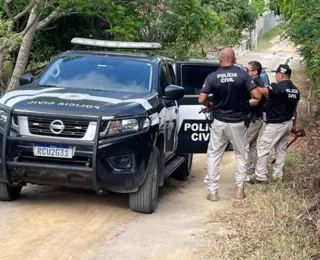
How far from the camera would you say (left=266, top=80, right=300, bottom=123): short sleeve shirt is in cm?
788

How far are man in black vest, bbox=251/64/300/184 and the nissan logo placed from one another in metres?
2.99

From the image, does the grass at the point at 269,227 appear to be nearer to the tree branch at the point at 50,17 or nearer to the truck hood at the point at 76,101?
the truck hood at the point at 76,101

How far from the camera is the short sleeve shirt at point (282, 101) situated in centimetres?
788

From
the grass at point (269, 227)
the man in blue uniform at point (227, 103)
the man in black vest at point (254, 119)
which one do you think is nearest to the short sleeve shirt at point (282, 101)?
the man in black vest at point (254, 119)

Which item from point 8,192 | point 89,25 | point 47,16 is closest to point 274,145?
point 8,192

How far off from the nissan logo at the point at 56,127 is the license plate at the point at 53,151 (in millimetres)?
162

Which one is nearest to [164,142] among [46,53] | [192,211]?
[192,211]

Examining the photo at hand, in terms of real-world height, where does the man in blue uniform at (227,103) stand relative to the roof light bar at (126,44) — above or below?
below

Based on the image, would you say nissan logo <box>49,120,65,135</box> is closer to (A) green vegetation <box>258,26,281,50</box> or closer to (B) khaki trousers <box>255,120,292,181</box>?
(B) khaki trousers <box>255,120,292,181</box>

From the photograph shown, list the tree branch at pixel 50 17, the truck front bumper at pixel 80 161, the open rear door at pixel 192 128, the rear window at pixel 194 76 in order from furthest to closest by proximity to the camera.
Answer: the tree branch at pixel 50 17 → the rear window at pixel 194 76 → the open rear door at pixel 192 128 → the truck front bumper at pixel 80 161

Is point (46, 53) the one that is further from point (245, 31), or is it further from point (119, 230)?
point (245, 31)

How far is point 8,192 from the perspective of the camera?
6770 mm

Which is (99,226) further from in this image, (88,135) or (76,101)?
(76,101)

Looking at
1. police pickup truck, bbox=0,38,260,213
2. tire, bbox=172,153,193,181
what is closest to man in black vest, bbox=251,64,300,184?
tire, bbox=172,153,193,181
